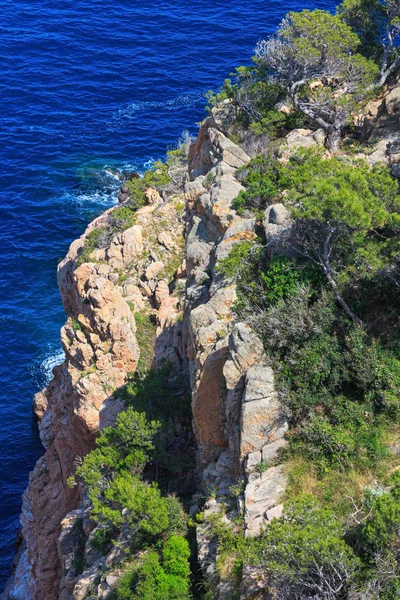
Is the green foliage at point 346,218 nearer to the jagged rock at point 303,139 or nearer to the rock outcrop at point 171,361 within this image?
the rock outcrop at point 171,361

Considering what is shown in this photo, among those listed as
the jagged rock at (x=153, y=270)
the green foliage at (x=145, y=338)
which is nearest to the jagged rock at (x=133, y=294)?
the green foliage at (x=145, y=338)

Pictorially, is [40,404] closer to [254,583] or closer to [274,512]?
[274,512]

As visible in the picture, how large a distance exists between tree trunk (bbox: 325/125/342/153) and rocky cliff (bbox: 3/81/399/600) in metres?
0.79

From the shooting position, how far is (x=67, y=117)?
270 ft

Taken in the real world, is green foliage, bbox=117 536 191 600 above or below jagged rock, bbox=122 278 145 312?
below

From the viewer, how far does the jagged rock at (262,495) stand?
21.4 meters

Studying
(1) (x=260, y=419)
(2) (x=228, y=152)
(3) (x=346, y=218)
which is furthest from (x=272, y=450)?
(2) (x=228, y=152)

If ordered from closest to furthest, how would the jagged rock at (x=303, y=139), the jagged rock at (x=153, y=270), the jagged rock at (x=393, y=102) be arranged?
1. the jagged rock at (x=393, y=102)
2. the jagged rock at (x=303, y=139)
3. the jagged rock at (x=153, y=270)

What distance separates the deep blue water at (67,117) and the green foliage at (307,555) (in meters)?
35.0

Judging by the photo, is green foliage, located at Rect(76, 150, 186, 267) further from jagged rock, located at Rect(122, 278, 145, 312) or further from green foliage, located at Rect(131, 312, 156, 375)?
green foliage, located at Rect(131, 312, 156, 375)

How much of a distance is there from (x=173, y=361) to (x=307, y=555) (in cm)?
1821

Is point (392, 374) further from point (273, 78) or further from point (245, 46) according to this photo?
point (245, 46)

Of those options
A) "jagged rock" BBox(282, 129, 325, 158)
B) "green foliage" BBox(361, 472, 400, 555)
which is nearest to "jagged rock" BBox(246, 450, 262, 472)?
"green foliage" BBox(361, 472, 400, 555)

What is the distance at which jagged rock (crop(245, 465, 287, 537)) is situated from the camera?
2139cm
